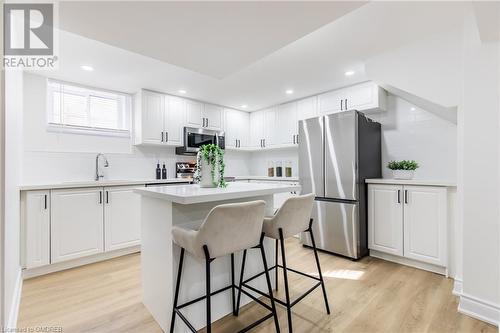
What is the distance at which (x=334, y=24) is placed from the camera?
78.5 inches

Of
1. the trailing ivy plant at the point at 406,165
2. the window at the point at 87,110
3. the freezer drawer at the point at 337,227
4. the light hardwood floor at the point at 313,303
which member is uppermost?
the window at the point at 87,110

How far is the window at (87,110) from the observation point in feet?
10.5

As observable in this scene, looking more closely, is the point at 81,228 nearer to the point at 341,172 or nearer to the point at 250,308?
the point at 250,308

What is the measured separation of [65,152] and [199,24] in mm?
2892

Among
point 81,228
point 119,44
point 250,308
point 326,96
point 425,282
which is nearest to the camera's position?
point 119,44

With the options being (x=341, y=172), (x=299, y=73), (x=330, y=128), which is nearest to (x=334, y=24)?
(x=299, y=73)

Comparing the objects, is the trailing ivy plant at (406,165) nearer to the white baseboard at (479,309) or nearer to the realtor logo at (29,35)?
the white baseboard at (479,309)

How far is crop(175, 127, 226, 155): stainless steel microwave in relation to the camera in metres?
4.00

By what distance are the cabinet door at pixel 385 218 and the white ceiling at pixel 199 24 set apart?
85.3 inches

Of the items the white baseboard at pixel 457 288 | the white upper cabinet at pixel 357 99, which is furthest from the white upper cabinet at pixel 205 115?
the white baseboard at pixel 457 288

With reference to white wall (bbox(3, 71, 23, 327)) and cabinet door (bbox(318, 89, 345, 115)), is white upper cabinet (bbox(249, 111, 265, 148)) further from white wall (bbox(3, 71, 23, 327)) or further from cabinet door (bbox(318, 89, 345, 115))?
white wall (bbox(3, 71, 23, 327))

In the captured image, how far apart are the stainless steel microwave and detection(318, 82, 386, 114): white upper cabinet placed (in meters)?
1.98

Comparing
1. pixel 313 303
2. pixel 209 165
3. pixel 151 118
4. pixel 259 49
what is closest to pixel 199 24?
pixel 259 49

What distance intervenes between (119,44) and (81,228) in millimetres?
2212
